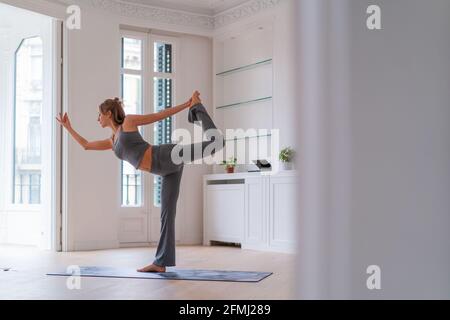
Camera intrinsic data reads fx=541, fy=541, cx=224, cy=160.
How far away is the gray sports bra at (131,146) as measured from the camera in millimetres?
3814

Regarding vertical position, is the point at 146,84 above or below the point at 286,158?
above

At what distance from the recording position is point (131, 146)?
3.82 m

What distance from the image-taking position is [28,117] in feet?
22.5

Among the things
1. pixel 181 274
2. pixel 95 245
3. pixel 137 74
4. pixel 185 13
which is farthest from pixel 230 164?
pixel 181 274

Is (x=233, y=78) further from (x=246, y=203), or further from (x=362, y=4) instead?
(x=362, y=4)

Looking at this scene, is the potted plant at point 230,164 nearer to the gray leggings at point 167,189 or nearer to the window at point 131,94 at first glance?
the window at point 131,94

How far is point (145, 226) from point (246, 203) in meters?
1.33

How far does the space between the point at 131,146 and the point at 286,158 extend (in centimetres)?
229

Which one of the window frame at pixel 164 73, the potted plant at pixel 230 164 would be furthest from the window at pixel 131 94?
the potted plant at pixel 230 164

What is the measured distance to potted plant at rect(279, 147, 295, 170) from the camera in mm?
5699

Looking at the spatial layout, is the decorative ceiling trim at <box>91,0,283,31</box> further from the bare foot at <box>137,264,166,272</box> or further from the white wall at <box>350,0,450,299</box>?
the white wall at <box>350,0,450,299</box>

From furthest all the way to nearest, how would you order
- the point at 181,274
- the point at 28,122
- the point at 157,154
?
the point at 28,122 → the point at 181,274 → the point at 157,154

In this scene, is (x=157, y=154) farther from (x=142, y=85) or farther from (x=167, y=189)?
(x=142, y=85)

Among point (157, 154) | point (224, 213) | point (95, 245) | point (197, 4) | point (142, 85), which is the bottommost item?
point (95, 245)
